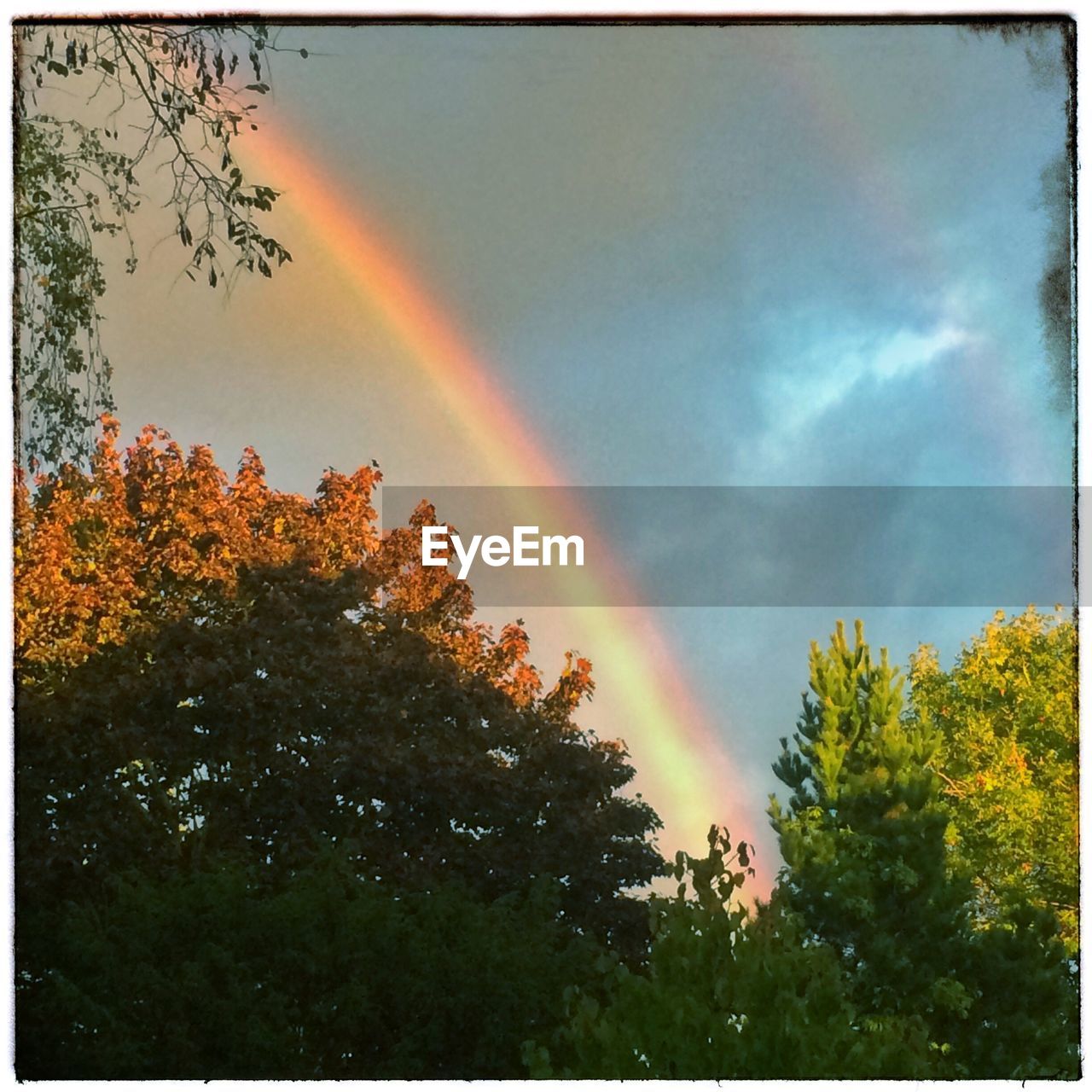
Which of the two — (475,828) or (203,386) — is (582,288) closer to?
(203,386)

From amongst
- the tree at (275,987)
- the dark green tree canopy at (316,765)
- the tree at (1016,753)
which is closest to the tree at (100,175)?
the dark green tree canopy at (316,765)

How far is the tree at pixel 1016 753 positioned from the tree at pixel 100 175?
4.59 meters

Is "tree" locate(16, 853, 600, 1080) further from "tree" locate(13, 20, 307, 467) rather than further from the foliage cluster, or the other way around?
"tree" locate(13, 20, 307, 467)

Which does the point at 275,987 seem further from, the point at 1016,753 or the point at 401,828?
the point at 1016,753

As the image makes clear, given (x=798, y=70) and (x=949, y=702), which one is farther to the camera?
(x=949, y=702)

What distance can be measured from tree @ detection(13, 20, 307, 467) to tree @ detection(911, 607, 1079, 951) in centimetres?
459

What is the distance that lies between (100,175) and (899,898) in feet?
20.6

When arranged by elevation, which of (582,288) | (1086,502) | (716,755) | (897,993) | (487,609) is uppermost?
(582,288)

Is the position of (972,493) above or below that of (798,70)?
below

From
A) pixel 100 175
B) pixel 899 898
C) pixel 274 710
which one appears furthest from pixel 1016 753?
pixel 100 175

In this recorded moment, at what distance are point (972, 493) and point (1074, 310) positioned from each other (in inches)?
46.2

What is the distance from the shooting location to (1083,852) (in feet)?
23.8

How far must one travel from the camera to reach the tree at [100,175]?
742cm

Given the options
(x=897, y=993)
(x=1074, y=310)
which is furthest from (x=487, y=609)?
(x=1074, y=310)
